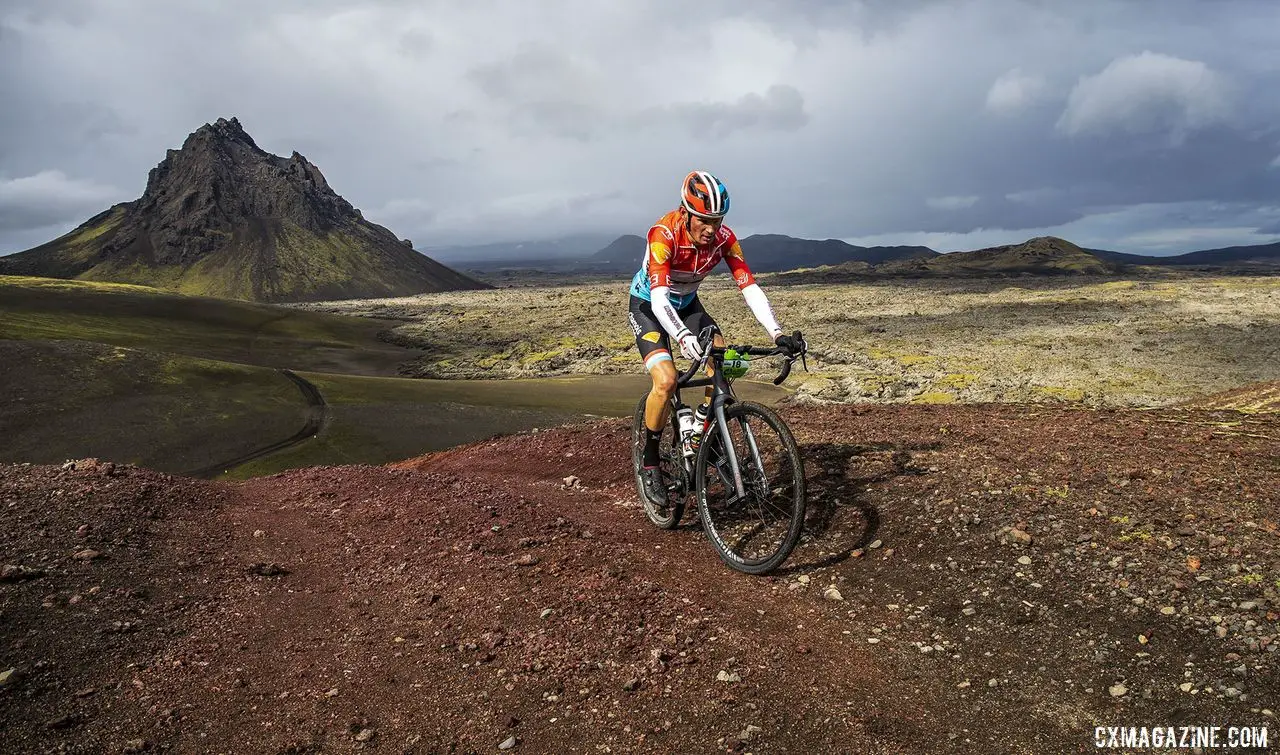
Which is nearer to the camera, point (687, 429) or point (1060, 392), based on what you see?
point (687, 429)

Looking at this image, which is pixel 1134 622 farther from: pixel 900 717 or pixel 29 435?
pixel 29 435

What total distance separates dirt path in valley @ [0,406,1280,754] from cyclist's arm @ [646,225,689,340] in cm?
307

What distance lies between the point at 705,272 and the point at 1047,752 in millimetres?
6660

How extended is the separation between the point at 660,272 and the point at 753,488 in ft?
9.93

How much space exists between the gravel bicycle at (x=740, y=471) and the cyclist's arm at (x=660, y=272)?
0.80m

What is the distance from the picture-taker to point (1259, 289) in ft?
246

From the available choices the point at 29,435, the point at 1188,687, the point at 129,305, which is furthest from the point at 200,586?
the point at 129,305

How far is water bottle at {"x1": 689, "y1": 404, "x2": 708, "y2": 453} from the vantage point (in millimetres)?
8734

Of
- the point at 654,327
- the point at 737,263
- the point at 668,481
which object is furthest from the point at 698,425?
the point at 737,263

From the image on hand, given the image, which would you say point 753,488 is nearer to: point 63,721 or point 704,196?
point 704,196

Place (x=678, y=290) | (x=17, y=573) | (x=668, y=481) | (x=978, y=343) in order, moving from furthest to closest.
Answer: (x=978, y=343) < (x=668, y=481) < (x=678, y=290) < (x=17, y=573)

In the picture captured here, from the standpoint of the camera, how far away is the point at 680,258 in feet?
30.2

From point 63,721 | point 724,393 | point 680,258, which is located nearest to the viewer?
point 63,721

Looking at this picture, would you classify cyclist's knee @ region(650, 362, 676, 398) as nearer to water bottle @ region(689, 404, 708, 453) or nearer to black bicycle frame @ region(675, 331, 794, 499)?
black bicycle frame @ region(675, 331, 794, 499)
